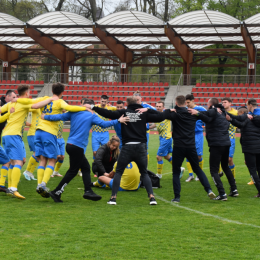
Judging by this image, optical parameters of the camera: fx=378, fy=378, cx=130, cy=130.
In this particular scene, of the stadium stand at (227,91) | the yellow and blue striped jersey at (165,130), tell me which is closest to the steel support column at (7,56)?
the stadium stand at (227,91)

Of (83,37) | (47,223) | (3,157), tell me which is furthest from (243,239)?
(83,37)

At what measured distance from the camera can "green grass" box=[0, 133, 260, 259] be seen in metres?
4.18

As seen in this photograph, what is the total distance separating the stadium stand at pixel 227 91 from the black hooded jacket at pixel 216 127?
19741mm

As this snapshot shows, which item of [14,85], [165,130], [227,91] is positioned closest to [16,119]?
[165,130]

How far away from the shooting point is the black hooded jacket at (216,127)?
6.98 metres

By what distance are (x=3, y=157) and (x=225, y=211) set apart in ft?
13.7

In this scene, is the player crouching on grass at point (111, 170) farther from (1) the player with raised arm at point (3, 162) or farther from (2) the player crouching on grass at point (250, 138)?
(2) the player crouching on grass at point (250, 138)

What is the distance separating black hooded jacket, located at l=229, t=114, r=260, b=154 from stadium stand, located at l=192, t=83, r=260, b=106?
19.4 metres

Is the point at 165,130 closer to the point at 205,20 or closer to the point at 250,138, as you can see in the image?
the point at 250,138

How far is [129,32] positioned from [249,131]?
20.3 metres

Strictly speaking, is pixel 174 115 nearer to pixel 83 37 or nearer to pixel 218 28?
pixel 218 28

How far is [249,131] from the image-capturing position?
7.31 meters

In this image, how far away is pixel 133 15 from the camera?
24.1 meters

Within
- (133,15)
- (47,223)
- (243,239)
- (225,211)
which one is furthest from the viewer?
(133,15)
